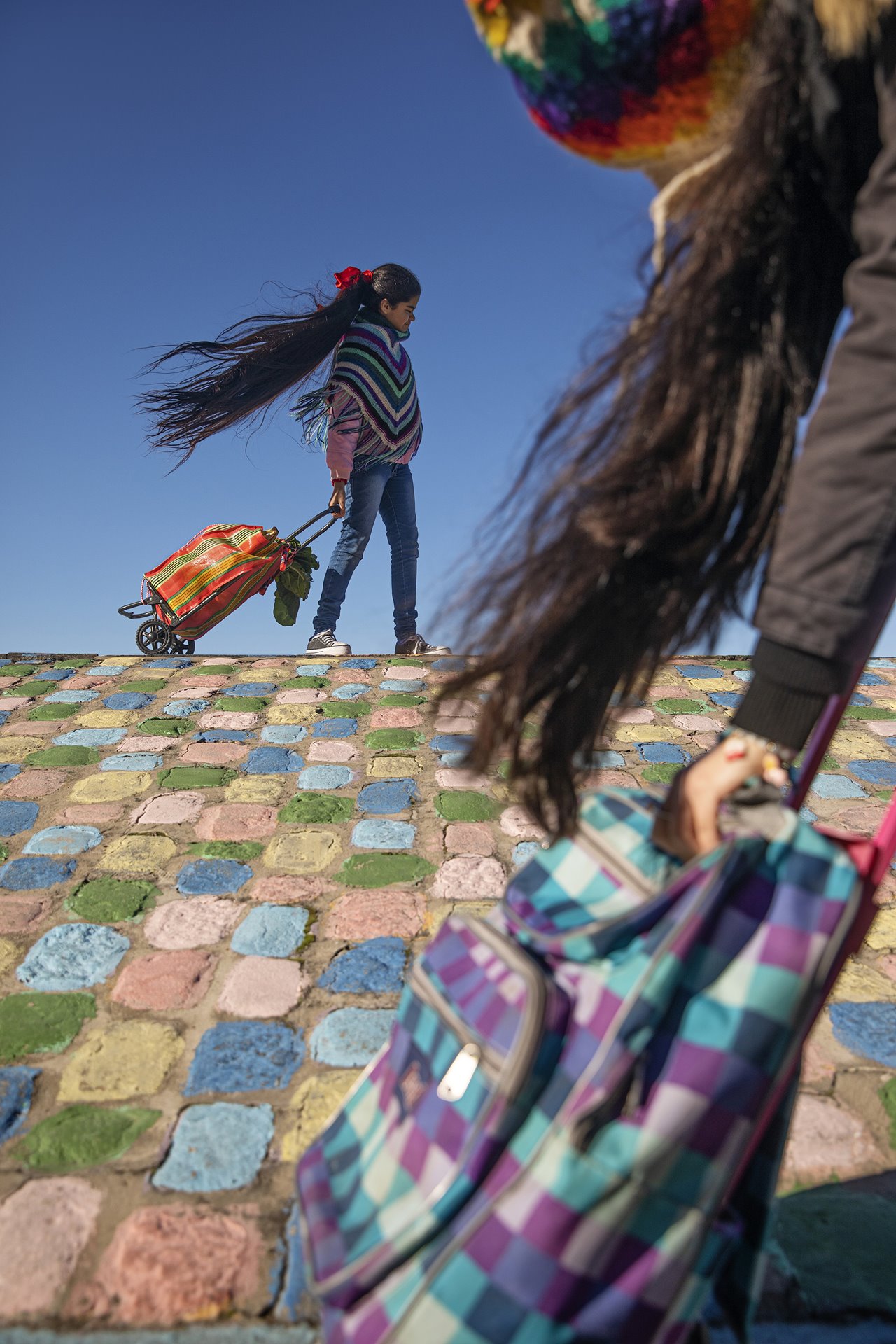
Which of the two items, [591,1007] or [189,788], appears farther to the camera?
[189,788]

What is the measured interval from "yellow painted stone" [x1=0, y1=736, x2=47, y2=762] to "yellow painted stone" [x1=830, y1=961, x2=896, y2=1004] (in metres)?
2.97

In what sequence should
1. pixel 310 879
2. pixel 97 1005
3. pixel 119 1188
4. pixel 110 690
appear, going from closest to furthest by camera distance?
pixel 119 1188
pixel 97 1005
pixel 310 879
pixel 110 690

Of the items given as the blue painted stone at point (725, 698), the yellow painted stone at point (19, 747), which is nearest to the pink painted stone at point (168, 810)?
the yellow painted stone at point (19, 747)

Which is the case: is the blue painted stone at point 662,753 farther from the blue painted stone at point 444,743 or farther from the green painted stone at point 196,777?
the green painted stone at point 196,777

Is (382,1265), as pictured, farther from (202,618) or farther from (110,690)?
(202,618)

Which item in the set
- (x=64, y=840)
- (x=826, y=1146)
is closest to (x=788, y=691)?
(x=826, y=1146)

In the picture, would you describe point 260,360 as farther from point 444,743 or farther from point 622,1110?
point 622,1110

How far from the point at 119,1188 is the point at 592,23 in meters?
1.88

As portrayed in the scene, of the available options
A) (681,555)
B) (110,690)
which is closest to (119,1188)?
(681,555)

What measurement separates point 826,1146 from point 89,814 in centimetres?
243

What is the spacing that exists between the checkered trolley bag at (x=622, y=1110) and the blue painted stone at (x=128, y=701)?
11.6ft

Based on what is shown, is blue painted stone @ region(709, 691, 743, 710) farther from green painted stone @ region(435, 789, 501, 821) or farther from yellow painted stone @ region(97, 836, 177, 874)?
yellow painted stone @ region(97, 836, 177, 874)

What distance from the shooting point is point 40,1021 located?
2.19 meters

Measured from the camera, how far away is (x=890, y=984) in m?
2.42
